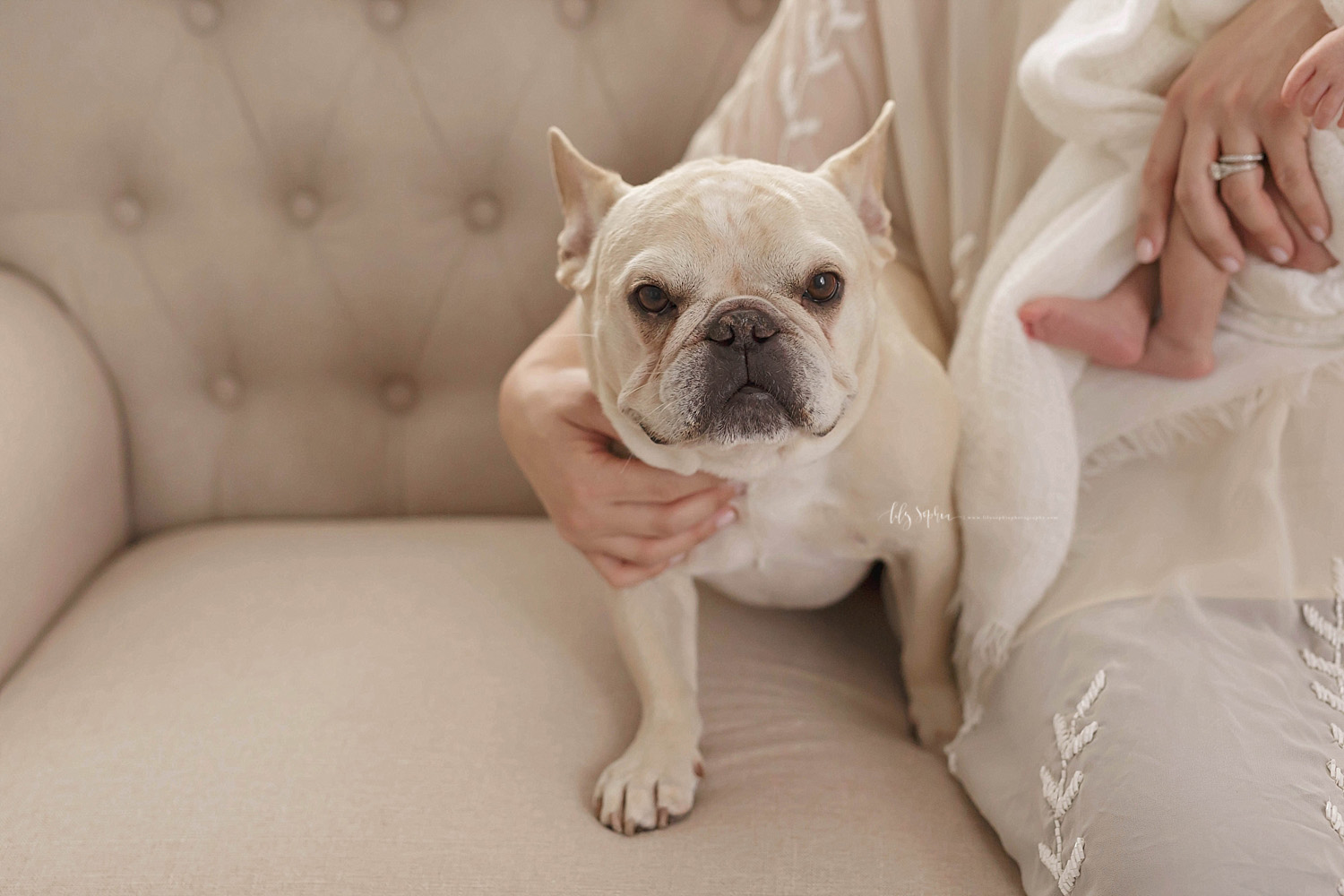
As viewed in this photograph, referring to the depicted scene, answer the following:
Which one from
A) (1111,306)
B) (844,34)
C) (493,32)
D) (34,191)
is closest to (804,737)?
(1111,306)

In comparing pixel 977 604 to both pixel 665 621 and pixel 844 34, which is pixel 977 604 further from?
pixel 844 34

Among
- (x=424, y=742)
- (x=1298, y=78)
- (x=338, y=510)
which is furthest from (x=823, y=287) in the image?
(x=338, y=510)

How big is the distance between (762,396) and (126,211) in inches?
34.7

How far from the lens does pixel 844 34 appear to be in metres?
0.95

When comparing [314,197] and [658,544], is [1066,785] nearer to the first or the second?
[658,544]

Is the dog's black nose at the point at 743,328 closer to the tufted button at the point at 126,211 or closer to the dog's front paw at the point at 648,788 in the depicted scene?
the dog's front paw at the point at 648,788

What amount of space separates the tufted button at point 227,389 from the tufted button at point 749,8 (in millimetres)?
771

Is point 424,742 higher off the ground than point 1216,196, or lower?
lower

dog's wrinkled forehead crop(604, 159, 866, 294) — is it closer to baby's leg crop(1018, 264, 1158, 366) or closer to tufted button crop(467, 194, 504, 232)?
baby's leg crop(1018, 264, 1158, 366)

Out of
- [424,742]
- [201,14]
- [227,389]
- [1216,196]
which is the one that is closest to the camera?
[1216,196]

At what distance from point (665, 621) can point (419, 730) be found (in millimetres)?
236

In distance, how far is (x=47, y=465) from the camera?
99 cm

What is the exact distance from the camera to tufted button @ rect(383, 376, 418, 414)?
1.23m

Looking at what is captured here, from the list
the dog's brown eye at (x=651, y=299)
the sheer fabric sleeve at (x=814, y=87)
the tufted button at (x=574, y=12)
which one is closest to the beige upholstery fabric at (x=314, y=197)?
the tufted button at (x=574, y=12)
